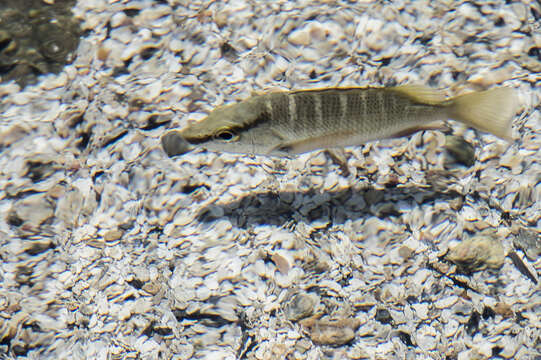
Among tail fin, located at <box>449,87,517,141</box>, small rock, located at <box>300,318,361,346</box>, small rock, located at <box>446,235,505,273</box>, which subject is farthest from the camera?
small rock, located at <box>446,235,505,273</box>

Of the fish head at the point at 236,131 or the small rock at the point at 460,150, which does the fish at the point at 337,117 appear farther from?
the small rock at the point at 460,150

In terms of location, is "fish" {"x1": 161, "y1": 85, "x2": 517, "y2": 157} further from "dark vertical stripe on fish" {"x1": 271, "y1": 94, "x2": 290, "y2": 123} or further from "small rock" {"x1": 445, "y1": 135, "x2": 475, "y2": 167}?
"small rock" {"x1": 445, "y1": 135, "x2": 475, "y2": 167}

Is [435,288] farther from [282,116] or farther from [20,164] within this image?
[20,164]

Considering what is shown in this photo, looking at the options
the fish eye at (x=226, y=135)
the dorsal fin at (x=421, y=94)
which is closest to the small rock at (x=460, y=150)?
the dorsal fin at (x=421, y=94)

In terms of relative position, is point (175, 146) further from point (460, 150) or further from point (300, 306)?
point (460, 150)

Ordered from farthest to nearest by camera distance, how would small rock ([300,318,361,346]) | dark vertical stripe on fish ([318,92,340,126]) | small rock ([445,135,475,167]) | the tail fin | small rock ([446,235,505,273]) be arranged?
1. small rock ([445,135,475,167])
2. small rock ([446,235,505,273])
3. small rock ([300,318,361,346])
4. the tail fin
5. dark vertical stripe on fish ([318,92,340,126])

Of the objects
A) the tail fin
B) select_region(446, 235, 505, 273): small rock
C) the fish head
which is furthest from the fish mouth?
select_region(446, 235, 505, 273): small rock

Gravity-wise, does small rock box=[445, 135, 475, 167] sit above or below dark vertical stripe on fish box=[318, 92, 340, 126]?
below

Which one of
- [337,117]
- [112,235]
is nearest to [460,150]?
[337,117]
